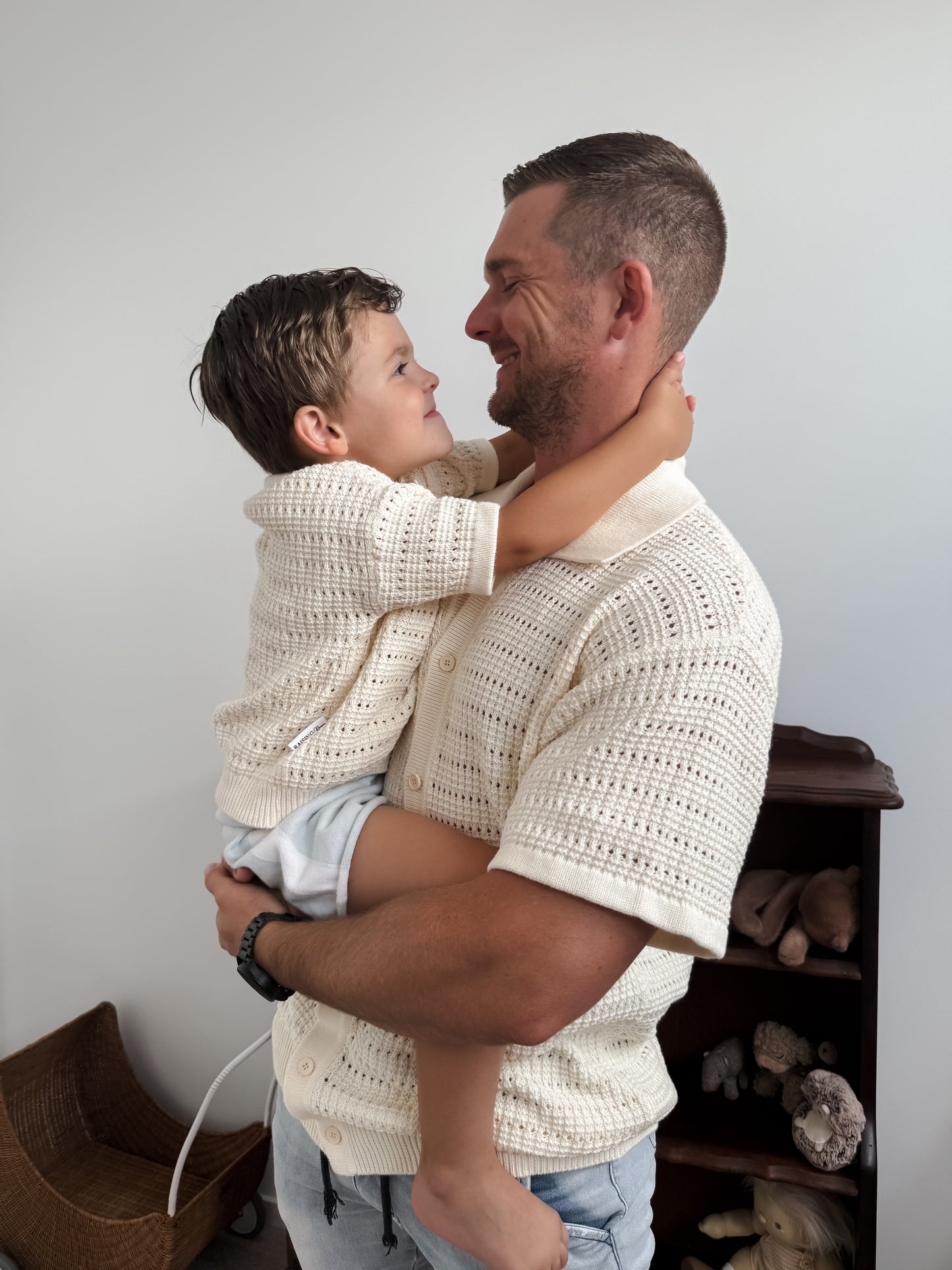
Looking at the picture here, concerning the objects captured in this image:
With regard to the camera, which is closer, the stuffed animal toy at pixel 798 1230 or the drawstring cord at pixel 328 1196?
the drawstring cord at pixel 328 1196

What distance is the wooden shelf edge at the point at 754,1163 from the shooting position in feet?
5.34

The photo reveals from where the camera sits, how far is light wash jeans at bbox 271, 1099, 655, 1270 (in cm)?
94

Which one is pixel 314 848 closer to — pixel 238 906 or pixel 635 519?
pixel 238 906

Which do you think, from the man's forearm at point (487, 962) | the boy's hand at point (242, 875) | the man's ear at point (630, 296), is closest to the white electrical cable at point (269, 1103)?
the boy's hand at point (242, 875)

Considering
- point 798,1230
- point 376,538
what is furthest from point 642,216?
point 798,1230

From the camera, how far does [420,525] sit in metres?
0.96

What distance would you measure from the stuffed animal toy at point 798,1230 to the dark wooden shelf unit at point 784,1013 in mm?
47

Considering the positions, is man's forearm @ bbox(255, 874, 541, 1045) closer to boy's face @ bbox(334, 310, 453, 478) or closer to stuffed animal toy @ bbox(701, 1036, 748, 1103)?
boy's face @ bbox(334, 310, 453, 478)

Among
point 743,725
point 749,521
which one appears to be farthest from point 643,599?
point 749,521

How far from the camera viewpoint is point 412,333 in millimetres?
2125

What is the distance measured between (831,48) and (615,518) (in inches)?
56.7

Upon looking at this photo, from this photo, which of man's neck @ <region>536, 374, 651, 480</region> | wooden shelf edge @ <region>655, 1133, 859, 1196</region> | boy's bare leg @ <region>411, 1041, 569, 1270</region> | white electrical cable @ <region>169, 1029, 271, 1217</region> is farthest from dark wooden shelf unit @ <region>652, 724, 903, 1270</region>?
white electrical cable @ <region>169, 1029, 271, 1217</region>

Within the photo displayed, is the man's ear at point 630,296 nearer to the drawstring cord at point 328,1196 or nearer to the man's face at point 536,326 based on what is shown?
the man's face at point 536,326

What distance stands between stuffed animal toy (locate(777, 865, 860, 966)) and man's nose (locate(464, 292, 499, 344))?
117 centimetres
